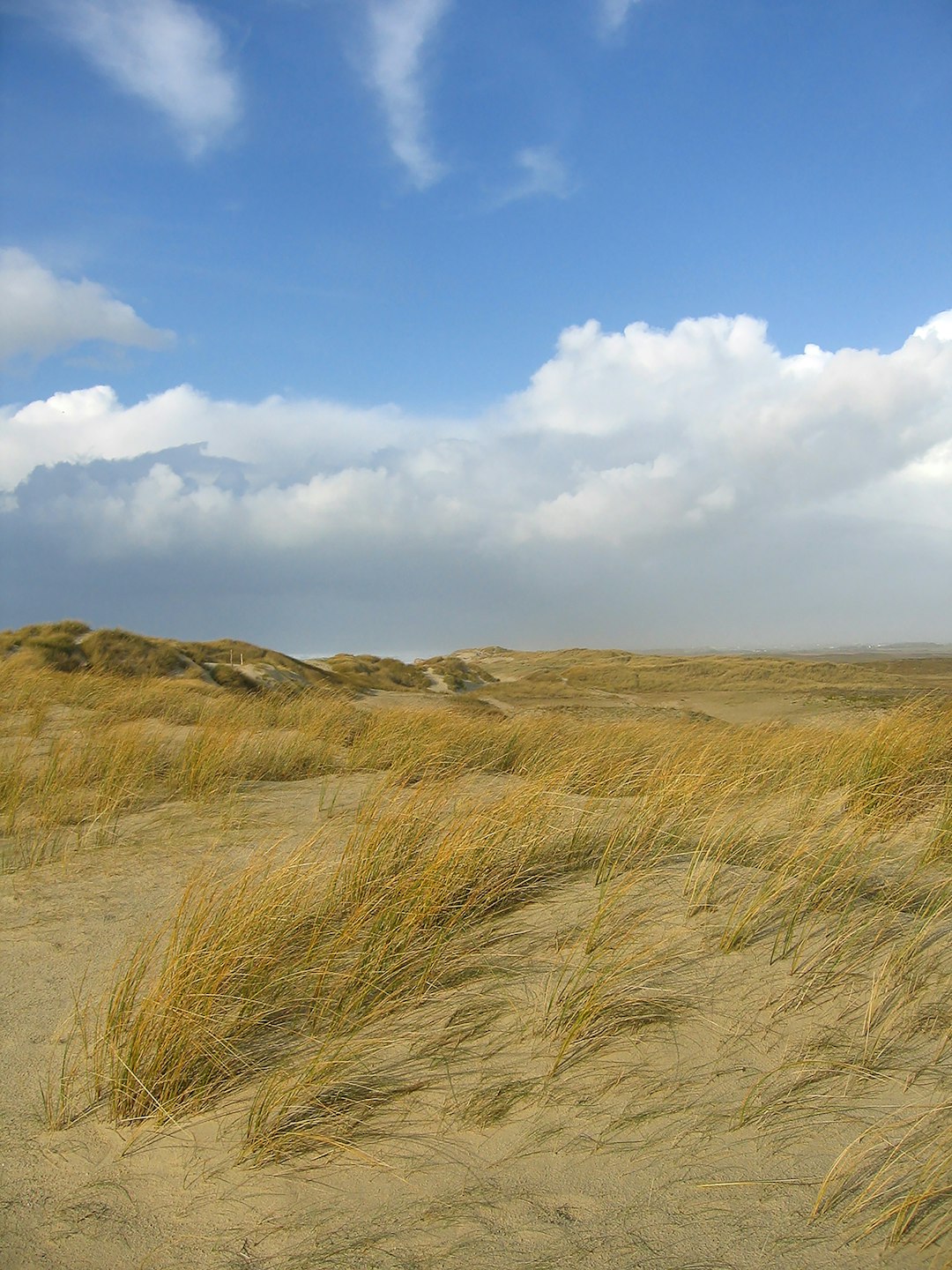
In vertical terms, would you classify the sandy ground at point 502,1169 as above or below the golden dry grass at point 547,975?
below

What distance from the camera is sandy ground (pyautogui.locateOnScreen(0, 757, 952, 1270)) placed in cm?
173

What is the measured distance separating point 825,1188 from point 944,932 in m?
1.63

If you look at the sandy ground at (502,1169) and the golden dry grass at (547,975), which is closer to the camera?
the sandy ground at (502,1169)

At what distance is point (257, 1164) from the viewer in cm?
200

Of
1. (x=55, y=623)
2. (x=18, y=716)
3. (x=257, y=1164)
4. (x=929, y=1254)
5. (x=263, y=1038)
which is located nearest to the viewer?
(x=929, y=1254)

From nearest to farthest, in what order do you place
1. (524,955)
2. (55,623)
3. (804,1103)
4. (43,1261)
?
(43,1261) → (804,1103) → (524,955) → (55,623)

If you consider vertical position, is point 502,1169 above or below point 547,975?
Result: below

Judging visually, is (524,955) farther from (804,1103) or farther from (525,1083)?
(804,1103)

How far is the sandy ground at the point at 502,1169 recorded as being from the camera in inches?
68.2

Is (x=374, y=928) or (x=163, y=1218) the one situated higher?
(x=374, y=928)

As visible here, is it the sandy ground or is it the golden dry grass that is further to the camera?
the golden dry grass

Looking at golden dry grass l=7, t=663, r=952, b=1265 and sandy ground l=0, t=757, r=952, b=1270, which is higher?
golden dry grass l=7, t=663, r=952, b=1265

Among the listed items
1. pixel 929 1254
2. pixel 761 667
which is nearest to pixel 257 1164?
pixel 929 1254

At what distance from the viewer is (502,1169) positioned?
6.39 feet
